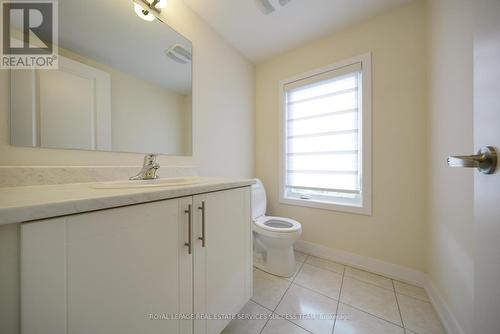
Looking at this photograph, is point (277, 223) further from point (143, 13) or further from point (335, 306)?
point (143, 13)

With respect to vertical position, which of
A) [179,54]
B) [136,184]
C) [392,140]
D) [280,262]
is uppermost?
[179,54]

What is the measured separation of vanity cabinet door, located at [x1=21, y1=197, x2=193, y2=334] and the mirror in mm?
645

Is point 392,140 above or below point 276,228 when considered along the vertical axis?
above

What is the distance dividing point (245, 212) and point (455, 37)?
1.50 metres

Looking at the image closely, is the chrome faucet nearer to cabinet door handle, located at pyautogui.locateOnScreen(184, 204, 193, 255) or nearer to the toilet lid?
cabinet door handle, located at pyautogui.locateOnScreen(184, 204, 193, 255)

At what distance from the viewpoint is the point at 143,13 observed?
3.58 feet

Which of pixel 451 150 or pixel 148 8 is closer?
pixel 451 150

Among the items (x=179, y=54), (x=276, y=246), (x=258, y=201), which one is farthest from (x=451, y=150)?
(x=179, y=54)

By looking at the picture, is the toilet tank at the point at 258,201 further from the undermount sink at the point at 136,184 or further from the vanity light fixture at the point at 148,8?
the vanity light fixture at the point at 148,8

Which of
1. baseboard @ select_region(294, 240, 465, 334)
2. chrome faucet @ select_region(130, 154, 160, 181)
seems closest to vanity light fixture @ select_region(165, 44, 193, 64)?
chrome faucet @ select_region(130, 154, 160, 181)

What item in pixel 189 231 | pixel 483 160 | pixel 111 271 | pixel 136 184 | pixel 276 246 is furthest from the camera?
pixel 276 246

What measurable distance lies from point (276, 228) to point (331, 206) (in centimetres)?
62

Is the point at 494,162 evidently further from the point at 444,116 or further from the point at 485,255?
the point at 444,116

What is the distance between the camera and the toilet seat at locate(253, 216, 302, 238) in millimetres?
1345
